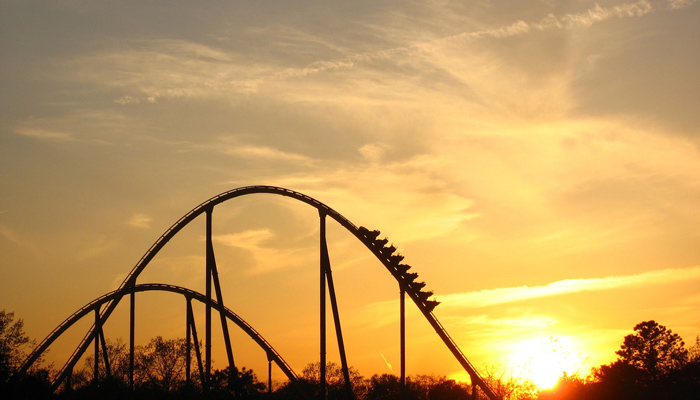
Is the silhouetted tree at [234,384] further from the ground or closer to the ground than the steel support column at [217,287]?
closer to the ground

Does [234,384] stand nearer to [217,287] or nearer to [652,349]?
[217,287]

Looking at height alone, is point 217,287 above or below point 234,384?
above

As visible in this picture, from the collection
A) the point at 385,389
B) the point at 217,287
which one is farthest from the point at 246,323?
the point at 385,389

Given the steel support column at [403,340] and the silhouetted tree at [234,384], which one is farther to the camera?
the silhouetted tree at [234,384]

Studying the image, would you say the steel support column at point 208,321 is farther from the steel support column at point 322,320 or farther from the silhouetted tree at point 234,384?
the steel support column at point 322,320

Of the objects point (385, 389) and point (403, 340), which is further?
point (385, 389)

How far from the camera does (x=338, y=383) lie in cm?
10219

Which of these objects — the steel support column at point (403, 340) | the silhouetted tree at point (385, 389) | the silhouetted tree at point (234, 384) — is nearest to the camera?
the steel support column at point (403, 340)

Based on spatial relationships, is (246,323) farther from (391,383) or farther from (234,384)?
(391,383)

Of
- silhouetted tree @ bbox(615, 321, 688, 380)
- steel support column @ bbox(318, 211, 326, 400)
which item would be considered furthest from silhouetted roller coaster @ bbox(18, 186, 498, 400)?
silhouetted tree @ bbox(615, 321, 688, 380)

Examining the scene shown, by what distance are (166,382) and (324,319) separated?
4144 cm

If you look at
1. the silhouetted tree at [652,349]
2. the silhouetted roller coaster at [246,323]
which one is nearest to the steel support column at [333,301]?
the silhouetted roller coaster at [246,323]

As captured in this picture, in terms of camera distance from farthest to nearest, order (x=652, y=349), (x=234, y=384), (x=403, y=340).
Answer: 1. (x=652, y=349)
2. (x=234, y=384)
3. (x=403, y=340)

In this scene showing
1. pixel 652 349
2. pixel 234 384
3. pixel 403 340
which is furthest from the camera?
pixel 652 349
